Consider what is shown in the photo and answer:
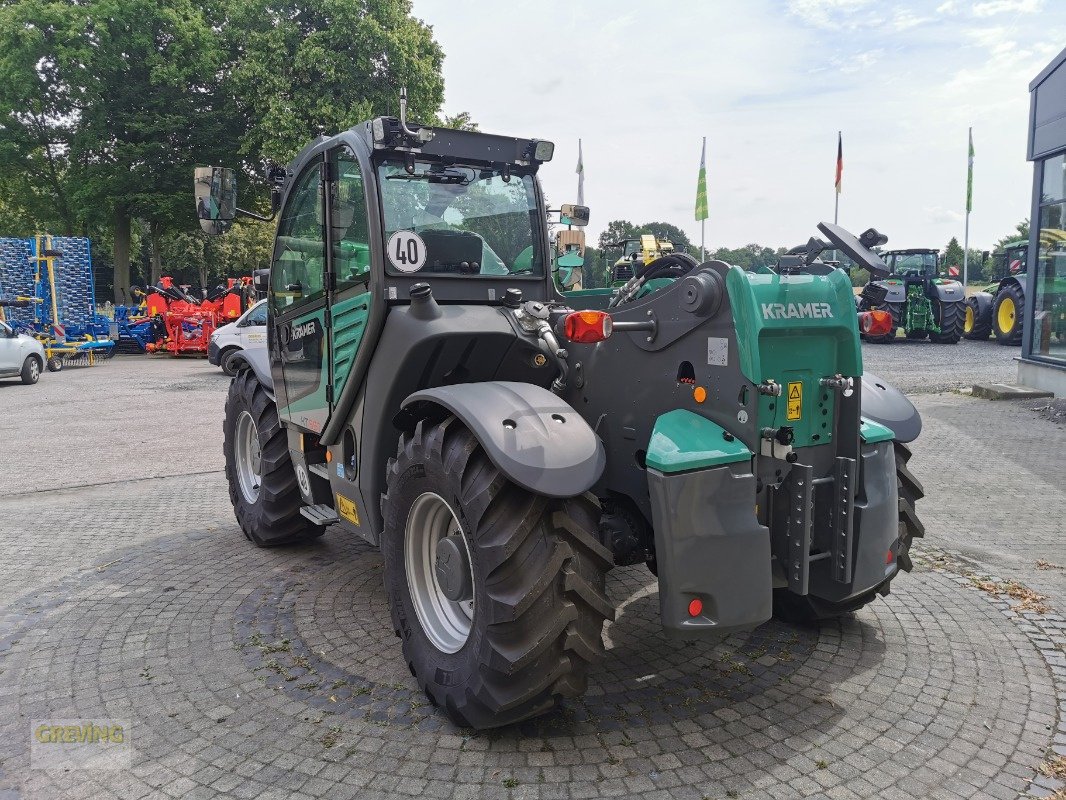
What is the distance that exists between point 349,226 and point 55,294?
2104 centimetres

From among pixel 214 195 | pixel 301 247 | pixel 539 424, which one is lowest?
pixel 539 424

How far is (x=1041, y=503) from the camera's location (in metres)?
6.92

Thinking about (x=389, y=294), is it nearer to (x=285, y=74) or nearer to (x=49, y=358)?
(x=49, y=358)

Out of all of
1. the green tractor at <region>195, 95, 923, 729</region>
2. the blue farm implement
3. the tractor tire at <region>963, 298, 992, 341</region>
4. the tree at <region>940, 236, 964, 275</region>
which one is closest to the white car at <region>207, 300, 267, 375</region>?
the blue farm implement

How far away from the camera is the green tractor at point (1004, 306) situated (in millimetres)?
20781

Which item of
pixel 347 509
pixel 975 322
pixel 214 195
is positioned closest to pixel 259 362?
pixel 214 195

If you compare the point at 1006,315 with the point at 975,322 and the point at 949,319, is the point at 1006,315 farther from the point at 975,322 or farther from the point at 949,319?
the point at 975,322

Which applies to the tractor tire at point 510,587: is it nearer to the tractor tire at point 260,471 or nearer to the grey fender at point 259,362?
the tractor tire at point 260,471

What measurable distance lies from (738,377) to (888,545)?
43.1 inches

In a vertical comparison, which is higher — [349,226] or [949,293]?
[349,226]

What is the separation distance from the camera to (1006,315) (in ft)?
69.8

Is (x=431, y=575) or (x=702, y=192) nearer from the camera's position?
(x=431, y=575)

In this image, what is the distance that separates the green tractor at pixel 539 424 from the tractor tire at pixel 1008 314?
19.5m

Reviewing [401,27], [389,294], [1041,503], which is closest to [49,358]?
[401,27]
